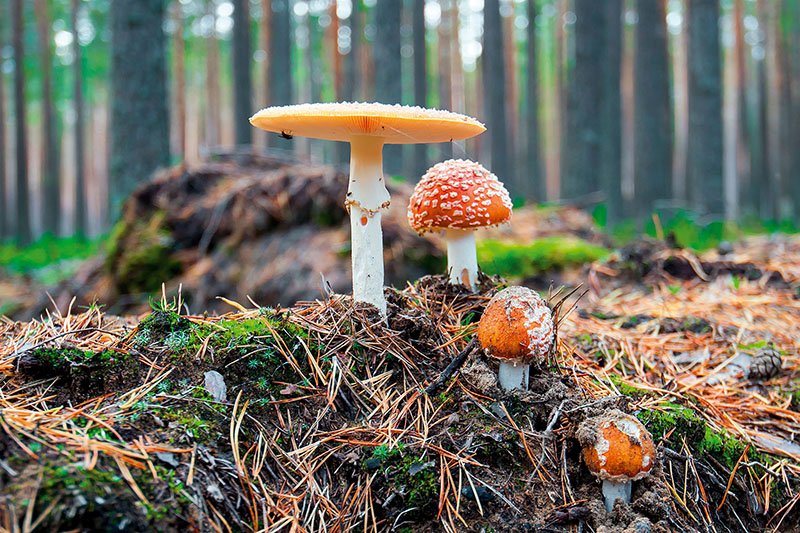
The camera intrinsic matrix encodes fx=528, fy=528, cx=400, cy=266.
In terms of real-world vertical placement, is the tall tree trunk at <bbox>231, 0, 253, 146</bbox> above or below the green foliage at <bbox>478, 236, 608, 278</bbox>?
above

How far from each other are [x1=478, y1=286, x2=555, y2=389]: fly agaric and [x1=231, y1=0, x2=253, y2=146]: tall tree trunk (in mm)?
11214

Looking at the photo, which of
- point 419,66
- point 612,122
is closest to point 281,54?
point 419,66

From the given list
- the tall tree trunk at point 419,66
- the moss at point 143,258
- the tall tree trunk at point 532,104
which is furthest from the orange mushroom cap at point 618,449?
the tall tree trunk at point 532,104

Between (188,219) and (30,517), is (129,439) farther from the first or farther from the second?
(188,219)

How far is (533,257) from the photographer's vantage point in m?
4.46

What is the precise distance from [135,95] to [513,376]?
20.2 ft

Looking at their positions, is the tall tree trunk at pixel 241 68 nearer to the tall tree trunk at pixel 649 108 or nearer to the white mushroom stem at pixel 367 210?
the tall tree trunk at pixel 649 108

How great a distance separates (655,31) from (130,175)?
10.1 meters

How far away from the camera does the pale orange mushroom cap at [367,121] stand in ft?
5.44

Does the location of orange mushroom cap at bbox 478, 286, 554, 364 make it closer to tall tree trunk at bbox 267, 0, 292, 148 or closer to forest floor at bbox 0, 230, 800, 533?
forest floor at bbox 0, 230, 800, 533

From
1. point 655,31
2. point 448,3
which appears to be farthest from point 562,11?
point 655,31

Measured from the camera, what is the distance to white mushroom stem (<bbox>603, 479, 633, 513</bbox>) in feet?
5.25

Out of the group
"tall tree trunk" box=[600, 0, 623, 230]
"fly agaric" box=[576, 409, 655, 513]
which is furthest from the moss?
"tall tree trunk" box=[600, 0, 623, 230]

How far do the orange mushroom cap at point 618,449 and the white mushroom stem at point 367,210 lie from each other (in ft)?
2.86
